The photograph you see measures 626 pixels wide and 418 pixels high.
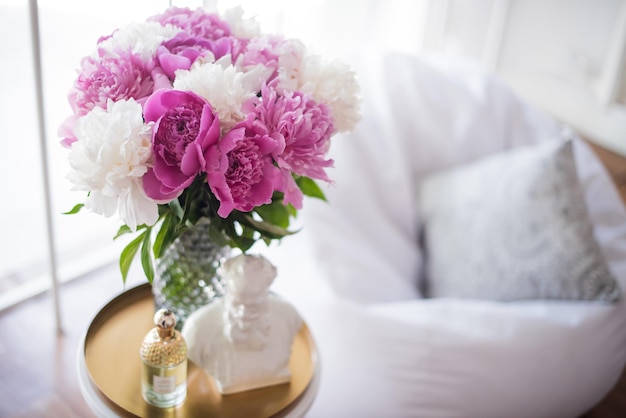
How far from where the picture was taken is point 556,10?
88.0 inches

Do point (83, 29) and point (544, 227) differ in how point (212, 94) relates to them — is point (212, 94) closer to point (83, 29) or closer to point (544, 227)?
point (83, 29)

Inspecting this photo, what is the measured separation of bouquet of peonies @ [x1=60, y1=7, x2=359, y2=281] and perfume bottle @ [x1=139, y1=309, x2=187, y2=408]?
0.06 meters

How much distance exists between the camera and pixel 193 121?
66cm

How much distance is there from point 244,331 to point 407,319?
1.30 feet

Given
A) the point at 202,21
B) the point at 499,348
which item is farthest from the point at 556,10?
the point at 202,21

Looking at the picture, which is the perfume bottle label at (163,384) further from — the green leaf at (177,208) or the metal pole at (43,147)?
the metal pole at (43,147)

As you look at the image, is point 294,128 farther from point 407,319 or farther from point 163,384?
point 407,319

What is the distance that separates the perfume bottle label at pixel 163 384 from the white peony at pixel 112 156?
231 mm

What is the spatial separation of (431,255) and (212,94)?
83 centimetres

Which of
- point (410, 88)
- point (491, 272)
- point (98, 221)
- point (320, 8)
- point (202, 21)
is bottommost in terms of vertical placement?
point (98, 221)

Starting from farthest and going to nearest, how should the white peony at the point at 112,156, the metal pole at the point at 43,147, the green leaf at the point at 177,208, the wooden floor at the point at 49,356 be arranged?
the wooden floor at the point at 49,356 < the metal pole at the point at 43,147 < the green leaf at the point at 177,208 < the white peony at the point at 112,156

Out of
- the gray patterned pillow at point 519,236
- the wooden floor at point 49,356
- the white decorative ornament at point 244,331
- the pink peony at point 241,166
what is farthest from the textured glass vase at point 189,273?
the gray patterned pillow at point 519,236

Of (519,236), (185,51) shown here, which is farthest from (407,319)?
(185,51)

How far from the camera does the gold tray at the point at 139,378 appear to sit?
0.83 metres
